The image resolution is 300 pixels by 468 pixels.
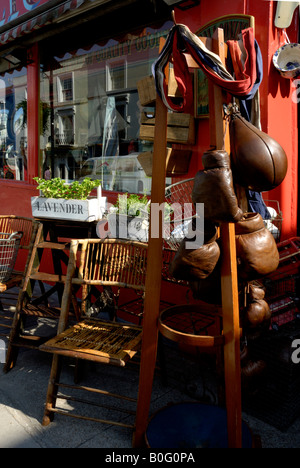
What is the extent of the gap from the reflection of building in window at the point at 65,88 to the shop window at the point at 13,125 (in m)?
0.87

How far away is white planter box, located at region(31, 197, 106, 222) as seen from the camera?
3.67 meters

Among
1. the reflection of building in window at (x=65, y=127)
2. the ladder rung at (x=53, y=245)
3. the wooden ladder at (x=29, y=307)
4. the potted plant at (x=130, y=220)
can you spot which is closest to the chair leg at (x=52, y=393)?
the wooden ladder at (x=29, y=307)

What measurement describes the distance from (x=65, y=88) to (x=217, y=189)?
15.9ft

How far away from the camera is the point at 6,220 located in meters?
5.02

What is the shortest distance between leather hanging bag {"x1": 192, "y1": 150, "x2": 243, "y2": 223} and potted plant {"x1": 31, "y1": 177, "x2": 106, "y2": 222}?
5.67 feet

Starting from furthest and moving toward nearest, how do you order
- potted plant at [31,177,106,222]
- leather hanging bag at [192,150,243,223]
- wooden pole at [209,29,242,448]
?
potted plant at [31,177,106,222] < wooden pole at [209,29,242,448] < leather hanging bag at [192,150,243,223]

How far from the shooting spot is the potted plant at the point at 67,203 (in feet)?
12.1

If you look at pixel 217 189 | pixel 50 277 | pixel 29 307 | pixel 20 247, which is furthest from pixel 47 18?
pixel 217 189

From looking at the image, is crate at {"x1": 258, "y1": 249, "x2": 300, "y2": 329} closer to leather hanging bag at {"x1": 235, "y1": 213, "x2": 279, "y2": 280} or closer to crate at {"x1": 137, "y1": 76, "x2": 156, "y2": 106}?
leather hanging bag at {"x1": 235, "y1": 213, "x2": 279, "y2": 280}

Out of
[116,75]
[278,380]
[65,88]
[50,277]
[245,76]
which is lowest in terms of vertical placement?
[278,380]

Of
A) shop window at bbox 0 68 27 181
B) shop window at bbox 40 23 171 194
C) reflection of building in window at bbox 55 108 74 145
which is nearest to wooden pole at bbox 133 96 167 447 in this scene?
shop window at bbox 40 23 171 194

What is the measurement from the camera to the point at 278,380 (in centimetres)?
285

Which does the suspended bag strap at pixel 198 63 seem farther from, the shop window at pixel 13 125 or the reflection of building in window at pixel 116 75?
the shop window at pixel 13 125

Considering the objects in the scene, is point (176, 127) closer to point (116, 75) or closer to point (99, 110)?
point (116, 75)
